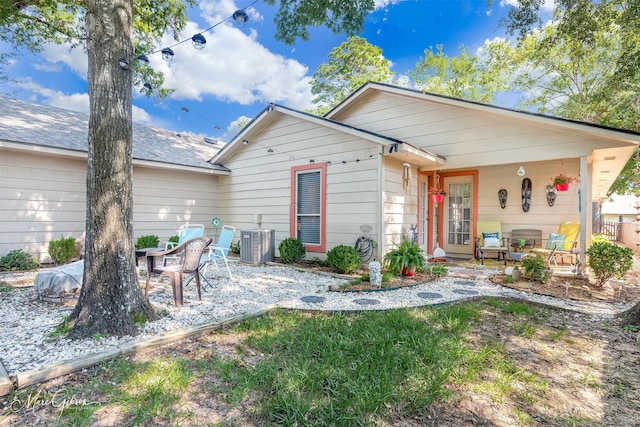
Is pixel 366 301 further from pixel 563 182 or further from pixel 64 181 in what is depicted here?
pixel 64 181

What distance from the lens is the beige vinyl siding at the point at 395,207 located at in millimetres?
6219

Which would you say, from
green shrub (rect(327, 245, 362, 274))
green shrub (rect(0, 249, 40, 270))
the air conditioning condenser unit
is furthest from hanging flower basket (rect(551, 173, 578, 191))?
green shrub (rect(0, 249, 40, 270))

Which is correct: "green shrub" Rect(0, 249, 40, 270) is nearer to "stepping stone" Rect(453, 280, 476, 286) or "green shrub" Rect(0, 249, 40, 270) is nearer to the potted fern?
the potted fern

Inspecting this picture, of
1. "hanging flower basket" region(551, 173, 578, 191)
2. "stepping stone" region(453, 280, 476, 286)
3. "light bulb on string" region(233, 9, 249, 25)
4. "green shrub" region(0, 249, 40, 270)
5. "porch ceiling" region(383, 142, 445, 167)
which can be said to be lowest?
"stepping stone" region(453, 280, 476, 286)

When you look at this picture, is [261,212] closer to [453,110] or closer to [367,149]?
[367,149]

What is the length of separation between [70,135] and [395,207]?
7.88 m

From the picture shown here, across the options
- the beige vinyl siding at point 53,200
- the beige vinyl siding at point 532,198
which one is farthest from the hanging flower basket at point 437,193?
the beige vinyl siding at point 53,200

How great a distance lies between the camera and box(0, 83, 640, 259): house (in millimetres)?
6113

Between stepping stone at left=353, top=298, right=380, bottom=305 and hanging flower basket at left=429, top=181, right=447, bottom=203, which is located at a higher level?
hanging flower basket at left=429, top=181, right=447, bottom=203

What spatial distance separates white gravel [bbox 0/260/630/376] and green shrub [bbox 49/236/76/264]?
186 centimetres

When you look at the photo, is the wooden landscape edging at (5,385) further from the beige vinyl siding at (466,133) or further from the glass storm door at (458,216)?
the glass storm door at (458,216)

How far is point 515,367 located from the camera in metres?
2.45

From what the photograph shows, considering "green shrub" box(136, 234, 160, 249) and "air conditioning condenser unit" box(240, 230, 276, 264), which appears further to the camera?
"green shrub" box(136, 234, 160, 249)

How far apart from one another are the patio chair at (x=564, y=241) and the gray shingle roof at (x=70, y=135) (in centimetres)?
849
